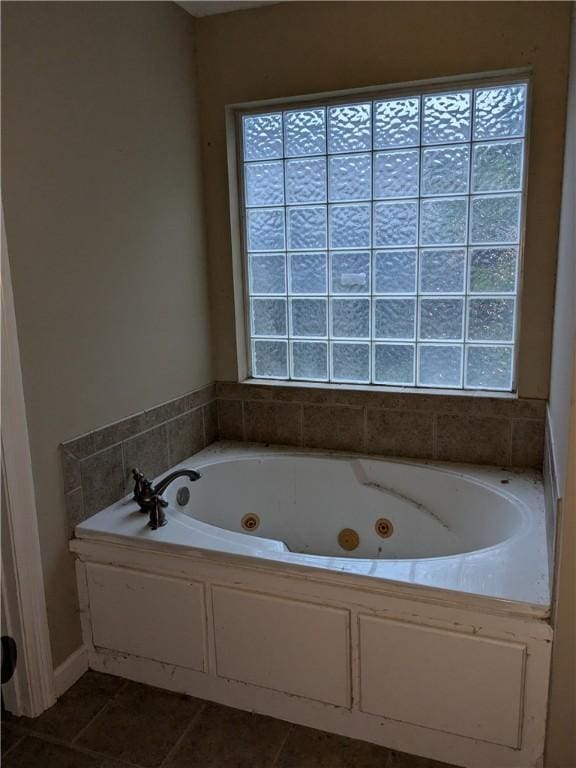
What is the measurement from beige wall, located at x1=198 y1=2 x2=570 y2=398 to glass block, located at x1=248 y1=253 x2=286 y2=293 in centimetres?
19

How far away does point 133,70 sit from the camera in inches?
84.8

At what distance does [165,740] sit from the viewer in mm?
1753

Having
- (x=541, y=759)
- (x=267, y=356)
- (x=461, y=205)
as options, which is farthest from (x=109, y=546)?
(x=461, y=205)

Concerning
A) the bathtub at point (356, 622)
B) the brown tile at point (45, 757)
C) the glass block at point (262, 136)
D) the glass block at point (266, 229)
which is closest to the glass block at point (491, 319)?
the bathtub at point (356, 622)

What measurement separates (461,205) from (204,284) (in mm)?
1170

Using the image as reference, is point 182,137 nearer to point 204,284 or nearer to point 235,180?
point 235,180

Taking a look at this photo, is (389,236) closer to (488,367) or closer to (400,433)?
(488,367)

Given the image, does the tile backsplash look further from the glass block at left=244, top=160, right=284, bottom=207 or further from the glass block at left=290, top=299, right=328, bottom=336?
the glass block at left=244, top=160, right=284, bottom=207

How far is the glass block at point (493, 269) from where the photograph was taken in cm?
233

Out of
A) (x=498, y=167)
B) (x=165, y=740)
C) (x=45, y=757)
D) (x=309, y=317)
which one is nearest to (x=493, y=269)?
(x=498, y=167)

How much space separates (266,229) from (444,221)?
2.63ft

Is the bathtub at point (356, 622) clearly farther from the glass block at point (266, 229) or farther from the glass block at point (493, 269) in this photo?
the glass block at point (266, 229)

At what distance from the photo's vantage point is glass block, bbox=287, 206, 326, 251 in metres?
2.60

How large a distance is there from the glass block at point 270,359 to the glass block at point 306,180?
65cm
